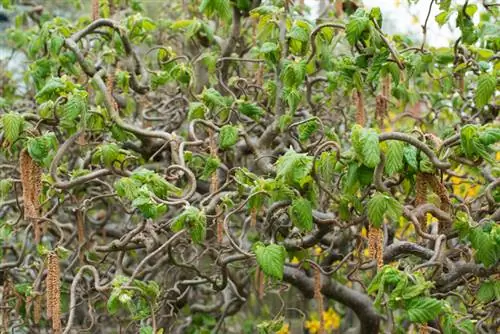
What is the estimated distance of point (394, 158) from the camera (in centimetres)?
226

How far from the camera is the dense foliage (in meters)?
2.45

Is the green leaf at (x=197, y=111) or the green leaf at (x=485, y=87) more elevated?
the green leaf at (x=485, y=87)

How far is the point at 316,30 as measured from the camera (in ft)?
9.33

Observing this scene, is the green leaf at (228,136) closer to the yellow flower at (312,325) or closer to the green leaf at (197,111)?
the green leaf at (197,111)

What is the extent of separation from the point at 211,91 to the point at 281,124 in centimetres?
28

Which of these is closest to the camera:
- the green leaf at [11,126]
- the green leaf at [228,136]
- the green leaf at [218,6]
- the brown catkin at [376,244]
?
the brown catkin at [376,244]

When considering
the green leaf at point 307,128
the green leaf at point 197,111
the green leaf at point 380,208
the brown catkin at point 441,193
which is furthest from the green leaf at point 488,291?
the green leaf at point 197,111

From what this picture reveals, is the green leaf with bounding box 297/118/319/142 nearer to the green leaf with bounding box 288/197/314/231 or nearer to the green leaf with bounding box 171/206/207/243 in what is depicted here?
the green leaf with bounding box 288/197/314/231

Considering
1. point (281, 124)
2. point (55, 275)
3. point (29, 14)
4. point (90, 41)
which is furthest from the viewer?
point (29, 14)

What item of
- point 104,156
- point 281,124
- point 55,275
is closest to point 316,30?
point 281,124

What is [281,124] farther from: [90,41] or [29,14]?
[29,14]

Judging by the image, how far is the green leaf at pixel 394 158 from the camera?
7.40ft

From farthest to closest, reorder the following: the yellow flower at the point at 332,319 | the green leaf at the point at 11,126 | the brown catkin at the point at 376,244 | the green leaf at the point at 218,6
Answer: the yellow flower at the point at 332,319, the green leaf at the point at 218,6, the green leaf at the point at 11,126, the brown catkin at the point at 376,244

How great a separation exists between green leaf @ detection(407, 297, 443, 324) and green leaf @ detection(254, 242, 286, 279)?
1.59 feet
